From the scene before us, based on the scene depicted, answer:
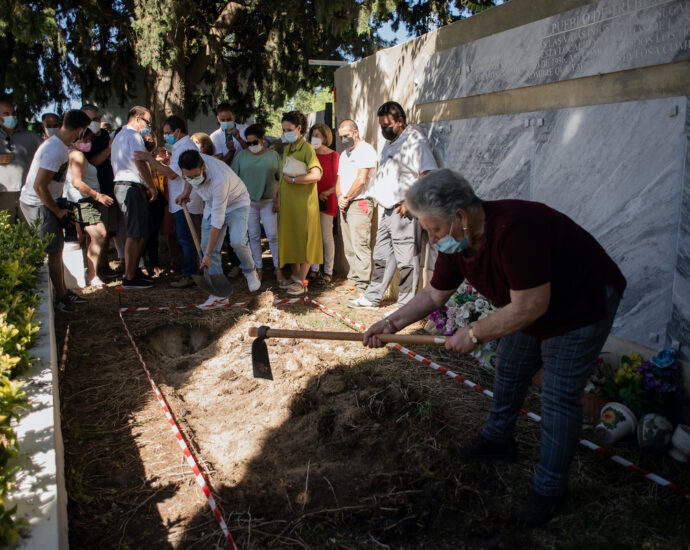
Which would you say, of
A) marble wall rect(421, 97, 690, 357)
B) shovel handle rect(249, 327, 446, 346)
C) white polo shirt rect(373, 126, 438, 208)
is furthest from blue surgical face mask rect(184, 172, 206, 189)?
marble wall rect(421, 97, 690, 357)

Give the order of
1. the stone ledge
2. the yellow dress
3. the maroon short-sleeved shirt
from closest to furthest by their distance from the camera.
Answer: the stone ledge, the maroon short-sleeved shirt, the yellow dress

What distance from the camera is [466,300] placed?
510cm

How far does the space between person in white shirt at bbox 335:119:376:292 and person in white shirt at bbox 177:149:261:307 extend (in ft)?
3.74

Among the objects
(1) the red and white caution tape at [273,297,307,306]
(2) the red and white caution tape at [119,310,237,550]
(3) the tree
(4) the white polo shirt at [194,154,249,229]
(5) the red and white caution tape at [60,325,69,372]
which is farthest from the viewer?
Result: (3) the tree

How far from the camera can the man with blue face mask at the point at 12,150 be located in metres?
7.02

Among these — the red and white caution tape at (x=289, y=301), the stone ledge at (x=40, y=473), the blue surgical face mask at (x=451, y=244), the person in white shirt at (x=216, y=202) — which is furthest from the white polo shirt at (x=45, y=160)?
the blue surgical face mask at (x=451, y=244)

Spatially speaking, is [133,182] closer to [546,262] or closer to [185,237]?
[185,237]

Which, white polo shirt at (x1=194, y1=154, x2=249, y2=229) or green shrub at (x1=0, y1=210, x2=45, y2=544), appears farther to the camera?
white polo shirt at (x1=194, y1=154, x2=249, y2=229)

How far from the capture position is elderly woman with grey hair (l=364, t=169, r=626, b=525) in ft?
7.91

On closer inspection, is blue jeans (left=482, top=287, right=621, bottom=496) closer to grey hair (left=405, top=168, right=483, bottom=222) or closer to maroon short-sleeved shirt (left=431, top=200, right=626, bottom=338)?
maroon short-sleeved shirt (left=431, top=200, right=626, bottom=338)

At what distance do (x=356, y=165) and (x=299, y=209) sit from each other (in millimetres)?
904

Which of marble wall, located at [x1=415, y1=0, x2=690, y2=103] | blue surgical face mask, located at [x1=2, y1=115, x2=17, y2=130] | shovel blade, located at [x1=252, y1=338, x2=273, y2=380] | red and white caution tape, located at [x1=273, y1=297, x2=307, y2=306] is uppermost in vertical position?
marble wall, located at [x1=415, y1=0, x2=690, y2=103]

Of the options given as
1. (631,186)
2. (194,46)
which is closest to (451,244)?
(631,186)

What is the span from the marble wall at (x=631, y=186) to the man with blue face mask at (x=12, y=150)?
19.0ft
